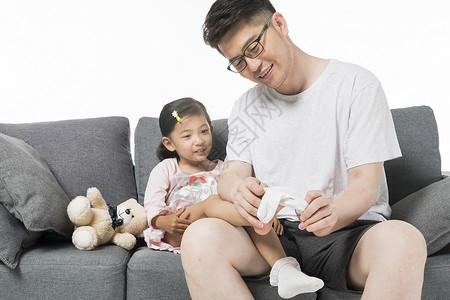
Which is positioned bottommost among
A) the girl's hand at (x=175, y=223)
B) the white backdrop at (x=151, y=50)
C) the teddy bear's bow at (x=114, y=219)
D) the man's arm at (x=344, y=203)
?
the teddy bear's bow at (x=114, y=219)

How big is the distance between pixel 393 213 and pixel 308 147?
0.46 meters

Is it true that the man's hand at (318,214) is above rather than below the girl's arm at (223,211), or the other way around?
above

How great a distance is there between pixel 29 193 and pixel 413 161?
151 cm

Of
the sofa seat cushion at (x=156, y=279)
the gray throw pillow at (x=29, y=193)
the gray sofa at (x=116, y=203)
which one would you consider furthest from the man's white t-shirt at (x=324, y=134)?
the gray throw pillow at (x=29, y=193)

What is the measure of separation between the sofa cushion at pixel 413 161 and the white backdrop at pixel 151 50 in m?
0.77

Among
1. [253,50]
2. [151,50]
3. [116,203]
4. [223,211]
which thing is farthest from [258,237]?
[151,50]

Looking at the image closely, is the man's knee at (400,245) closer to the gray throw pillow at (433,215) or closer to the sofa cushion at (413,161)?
the gray throw pillow at (433,215)

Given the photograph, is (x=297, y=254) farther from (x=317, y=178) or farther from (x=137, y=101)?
(x=137, y=101)

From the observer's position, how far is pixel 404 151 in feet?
6.70

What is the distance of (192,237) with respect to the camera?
122cm

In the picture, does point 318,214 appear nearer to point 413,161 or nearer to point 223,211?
point 223,211

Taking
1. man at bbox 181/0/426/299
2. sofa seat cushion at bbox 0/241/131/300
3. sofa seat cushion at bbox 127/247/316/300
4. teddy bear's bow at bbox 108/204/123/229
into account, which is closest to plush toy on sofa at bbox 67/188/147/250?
teddy bear's bow at bbox 108/204/123/229

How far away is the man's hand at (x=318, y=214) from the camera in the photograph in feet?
3.67

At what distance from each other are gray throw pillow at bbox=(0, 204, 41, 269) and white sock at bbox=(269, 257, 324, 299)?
0.88 meters
